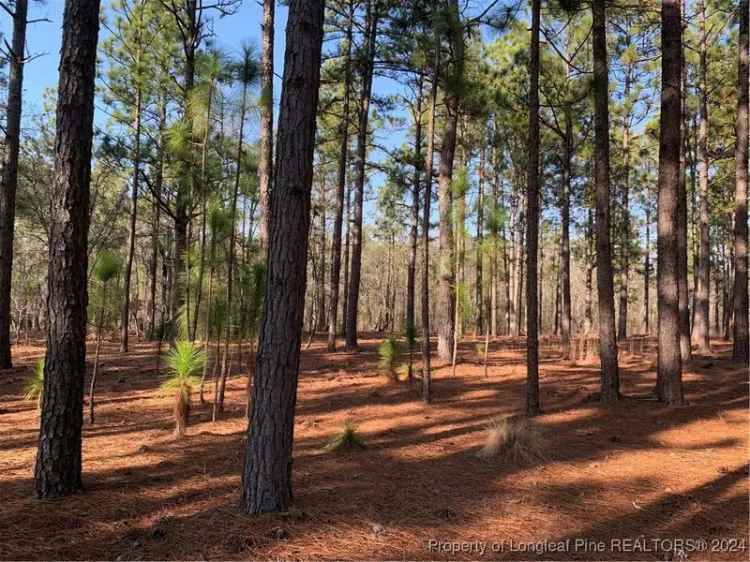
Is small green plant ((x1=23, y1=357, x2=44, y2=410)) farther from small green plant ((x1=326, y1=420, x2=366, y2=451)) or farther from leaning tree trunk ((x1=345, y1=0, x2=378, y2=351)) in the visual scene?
leaning tree trunk ((x1=345, y1=0, x2=378, y2=351))

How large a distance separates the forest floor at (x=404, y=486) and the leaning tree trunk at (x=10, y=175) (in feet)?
9.13

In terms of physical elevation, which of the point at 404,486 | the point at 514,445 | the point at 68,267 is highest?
the point at 68,267

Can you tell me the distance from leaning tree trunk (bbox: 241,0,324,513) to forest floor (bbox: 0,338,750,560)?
30 centimetres

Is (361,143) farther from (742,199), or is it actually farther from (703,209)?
(703,209)

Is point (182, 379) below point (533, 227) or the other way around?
below

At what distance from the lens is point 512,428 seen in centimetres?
547

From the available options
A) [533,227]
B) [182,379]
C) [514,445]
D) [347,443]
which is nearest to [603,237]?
[533,227]

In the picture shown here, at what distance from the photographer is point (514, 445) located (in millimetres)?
5293

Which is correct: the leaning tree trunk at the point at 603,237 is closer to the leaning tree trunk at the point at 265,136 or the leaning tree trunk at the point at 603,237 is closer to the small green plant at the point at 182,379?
the leaning tree trunk at the point at 265,136

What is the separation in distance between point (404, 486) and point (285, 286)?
2026 millimetres

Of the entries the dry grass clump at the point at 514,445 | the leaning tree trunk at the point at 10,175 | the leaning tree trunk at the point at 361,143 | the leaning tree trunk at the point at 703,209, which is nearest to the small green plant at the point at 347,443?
the dry grass clump at the point at 514,445

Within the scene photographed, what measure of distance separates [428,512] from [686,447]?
374 cm

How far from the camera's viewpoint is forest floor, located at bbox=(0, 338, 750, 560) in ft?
10.4

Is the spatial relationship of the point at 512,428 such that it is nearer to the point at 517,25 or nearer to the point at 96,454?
the point at 96,454
